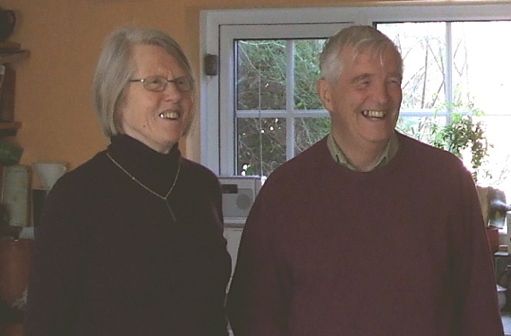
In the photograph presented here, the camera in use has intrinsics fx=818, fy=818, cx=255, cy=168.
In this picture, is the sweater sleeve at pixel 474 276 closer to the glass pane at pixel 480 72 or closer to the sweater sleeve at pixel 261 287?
the sweater sleeve at pixel 261 287

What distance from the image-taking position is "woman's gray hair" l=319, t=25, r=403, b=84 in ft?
5.35

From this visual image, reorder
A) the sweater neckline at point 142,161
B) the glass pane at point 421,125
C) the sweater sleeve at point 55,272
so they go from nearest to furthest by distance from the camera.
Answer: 1. the sweater sleeve at point 55,272
2. the sweater neckline at point 142,161
3. the glass pane at point 421,125

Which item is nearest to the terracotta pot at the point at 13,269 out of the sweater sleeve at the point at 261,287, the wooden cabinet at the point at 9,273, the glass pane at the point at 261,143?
the wooden cabinet at the point at 9,273

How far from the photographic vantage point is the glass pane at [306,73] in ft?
9.70

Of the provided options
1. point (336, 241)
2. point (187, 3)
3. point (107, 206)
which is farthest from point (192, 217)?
point (187, 3)

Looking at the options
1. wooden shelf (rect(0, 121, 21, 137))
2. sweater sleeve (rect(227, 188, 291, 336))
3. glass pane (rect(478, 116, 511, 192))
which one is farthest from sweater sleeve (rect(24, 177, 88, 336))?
glass pane (rect(478, 116, 511, 192))

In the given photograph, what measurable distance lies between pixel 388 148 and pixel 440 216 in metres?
0.17

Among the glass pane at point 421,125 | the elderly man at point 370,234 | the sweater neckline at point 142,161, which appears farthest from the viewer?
→ the glass pane at point 421,125

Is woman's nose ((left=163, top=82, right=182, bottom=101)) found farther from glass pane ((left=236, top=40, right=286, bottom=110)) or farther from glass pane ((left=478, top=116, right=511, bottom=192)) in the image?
glass pane ((left=478, top=116, right=511, bottom=192))

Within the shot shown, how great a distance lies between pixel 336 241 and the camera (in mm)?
1635

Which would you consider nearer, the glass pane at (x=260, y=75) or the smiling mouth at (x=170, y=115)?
the smiling mouth at (x=170, y=115)

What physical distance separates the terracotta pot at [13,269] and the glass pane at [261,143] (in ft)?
2.76

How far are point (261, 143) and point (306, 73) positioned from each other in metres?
0.30

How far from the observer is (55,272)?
1375 millimetres
